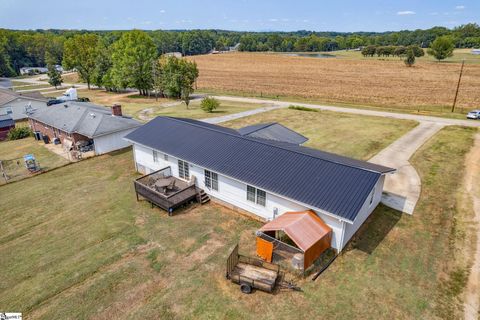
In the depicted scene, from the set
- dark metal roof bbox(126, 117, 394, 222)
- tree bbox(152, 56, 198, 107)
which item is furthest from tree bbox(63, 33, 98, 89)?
dark metal roof bbox(126, 117, 394, 222)

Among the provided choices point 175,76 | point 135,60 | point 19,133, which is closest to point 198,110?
point 175,76

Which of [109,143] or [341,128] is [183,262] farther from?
[341,128]

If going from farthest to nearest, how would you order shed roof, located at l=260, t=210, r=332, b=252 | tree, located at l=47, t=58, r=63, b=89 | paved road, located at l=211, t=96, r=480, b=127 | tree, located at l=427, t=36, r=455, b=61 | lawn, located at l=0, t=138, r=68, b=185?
tree, located at l=427, t=36, r=455, b=61, tree, located at l=47, t=58, r=63, b=89, paved road, located at l=211, t=96, r=480, b=127, lawn, located at l=0, t=138, r=68, b=185, shed roof, located at l=260, t=210, r=332, b=252

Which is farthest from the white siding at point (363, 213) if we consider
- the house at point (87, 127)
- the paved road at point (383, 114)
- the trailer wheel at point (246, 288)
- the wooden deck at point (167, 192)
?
the paved road at point (383, 114)

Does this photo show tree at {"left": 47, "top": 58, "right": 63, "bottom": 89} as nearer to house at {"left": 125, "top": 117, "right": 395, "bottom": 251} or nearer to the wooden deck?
house at {"left": 125, "top": 117, "right": 395, "bottom": 251}

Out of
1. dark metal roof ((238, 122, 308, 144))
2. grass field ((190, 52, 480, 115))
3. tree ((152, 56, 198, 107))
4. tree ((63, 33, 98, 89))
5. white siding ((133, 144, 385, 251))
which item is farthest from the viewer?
tree ((63, 33, 98, 89))

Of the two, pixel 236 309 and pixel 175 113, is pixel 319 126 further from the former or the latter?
pixel 236 309

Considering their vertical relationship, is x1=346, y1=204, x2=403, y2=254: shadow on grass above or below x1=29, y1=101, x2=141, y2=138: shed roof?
below

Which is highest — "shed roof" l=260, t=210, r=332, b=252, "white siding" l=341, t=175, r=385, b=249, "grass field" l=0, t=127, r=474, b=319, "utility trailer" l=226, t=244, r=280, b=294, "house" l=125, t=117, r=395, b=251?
"house" l=125, t=117, r=395, b=251
